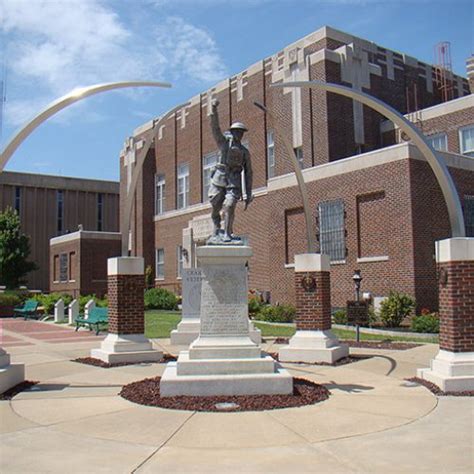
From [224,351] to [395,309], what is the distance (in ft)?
39.1

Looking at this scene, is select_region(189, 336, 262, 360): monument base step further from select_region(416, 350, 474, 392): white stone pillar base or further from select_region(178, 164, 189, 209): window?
select_region(178, 164, 189, 209): window

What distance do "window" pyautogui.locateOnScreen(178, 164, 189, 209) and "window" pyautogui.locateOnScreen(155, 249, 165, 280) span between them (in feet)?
12.0

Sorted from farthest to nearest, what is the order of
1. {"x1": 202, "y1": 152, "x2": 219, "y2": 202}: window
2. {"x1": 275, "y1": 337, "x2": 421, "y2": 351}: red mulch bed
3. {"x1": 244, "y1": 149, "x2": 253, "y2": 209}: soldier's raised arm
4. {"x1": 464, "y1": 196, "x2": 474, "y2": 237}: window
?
{"x1": 202, "y1": 152, "x2": 219, "y2": 202}: window < {"x1": 464, "y1": 196, "x2": 474, "y2": 237}: window < {"x1": 275, "y1": 337, "x2": 421, "y2": 351}: red mulch bed < {"x1": 244, "y1": 149, "x2": 253, "y2": 209}: soldier's raised arm

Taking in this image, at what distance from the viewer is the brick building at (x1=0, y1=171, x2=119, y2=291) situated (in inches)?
2534

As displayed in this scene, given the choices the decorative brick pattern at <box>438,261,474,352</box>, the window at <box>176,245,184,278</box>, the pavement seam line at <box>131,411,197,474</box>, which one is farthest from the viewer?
the window at <box>176,245,184,278</box>

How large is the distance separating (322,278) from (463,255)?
153 inches

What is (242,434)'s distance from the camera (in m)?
6.62

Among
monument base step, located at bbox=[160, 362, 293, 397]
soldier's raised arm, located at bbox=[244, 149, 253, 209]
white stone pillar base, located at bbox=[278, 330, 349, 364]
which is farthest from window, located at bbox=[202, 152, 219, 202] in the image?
monument base step, located at bbox=[160, 362, 293, 397]

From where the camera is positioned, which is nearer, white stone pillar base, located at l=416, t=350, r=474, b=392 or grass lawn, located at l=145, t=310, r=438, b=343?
white stone pillar base, located at l=416, t=350, r=474, b=392

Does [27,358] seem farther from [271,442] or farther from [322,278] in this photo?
[271,442]

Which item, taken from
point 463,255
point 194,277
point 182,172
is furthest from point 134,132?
Result: point 463,255

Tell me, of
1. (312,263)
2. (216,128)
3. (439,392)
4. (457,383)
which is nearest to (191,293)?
(312,263)

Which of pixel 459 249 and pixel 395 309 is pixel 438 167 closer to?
pixel 459 249

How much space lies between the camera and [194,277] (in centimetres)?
1656
